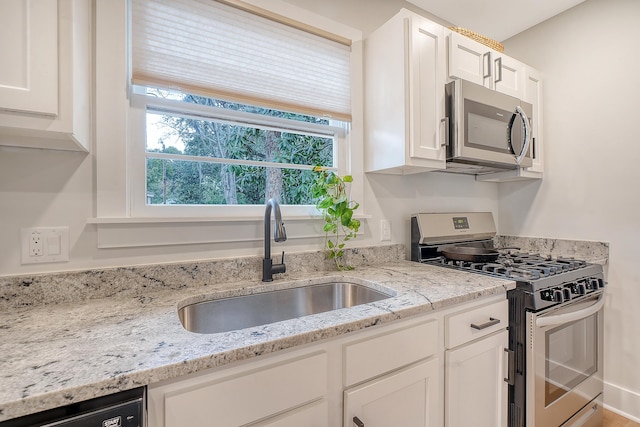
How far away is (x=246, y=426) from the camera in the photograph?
742mm

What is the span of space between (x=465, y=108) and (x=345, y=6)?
0.90m

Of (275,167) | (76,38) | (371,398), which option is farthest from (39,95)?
(371,398)

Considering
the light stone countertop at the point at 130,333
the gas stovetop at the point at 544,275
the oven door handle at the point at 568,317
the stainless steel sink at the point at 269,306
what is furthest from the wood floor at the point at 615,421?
the stainless steel sink at the point at 269,306

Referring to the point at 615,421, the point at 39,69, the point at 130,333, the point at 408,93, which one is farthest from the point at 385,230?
the point at 615,421

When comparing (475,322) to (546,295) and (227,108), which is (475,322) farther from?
(227,108)

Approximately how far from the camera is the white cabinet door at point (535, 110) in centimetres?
207

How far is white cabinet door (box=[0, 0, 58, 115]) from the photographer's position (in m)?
0.76

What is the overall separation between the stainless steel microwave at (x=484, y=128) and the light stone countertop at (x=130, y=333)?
2.36 ft

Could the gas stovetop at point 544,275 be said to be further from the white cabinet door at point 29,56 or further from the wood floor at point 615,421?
the white cabinet door at point 29,56

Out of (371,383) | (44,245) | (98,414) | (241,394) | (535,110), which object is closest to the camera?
(98,414)

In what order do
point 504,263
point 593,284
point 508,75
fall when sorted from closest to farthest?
point 593,284
point 504,263
point 508,75

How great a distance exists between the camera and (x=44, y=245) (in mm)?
1048

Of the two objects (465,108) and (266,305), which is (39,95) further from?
(465,108)

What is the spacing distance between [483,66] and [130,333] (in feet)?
6.98
